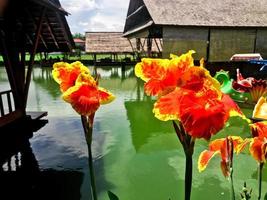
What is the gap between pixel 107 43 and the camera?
28688 mm

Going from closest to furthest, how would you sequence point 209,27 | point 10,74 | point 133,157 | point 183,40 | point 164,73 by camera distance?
point 164,73
point 133,157
point 10,74
point 183,40
point 209,27

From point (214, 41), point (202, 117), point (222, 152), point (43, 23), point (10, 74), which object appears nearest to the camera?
point (202, 117)

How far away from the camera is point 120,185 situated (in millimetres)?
3945

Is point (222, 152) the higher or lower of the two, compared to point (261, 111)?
lower

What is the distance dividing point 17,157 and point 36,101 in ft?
18.0

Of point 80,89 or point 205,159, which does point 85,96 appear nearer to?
point 80,89

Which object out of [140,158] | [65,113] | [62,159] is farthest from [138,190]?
[65,113]

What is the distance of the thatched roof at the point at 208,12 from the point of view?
571 inches

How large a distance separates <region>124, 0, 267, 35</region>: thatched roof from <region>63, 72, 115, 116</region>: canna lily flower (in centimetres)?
1321

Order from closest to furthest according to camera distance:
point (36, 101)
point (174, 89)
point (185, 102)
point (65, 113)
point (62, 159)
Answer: point (185, 102) < point (174, 89) < point (62, 159) < point (65, 113) < point (36, 101)

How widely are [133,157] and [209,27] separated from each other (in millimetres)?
11716

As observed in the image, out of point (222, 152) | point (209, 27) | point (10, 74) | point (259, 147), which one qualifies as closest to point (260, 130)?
point (259, 147)

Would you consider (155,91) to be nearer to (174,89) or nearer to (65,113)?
(174,89)

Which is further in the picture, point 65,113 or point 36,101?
point 36,101
